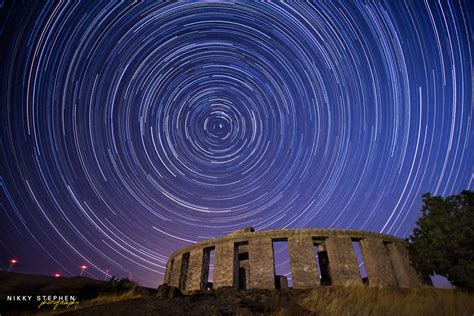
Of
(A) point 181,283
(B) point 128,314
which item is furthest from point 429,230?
(A) point 181,283

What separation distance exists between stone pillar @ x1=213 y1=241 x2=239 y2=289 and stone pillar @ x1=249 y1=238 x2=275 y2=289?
1.45 meters

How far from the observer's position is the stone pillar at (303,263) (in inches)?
657

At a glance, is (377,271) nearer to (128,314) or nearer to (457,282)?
(457,282)

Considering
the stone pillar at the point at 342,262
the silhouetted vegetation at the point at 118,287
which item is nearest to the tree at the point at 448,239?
the stone pillar at the point at 342,262

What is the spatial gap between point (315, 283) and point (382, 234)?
807cm

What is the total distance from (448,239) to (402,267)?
22.1ft

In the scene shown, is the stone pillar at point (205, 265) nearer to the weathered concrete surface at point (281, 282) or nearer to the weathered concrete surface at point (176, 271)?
the weathered concrete surface at point (176, 271)

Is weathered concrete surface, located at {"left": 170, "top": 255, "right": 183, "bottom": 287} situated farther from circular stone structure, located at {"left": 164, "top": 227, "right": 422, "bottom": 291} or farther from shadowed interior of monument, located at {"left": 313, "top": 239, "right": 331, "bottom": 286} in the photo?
shadowed interior of monument, located at {"left": 313, "top": 239, "right": 331, "bottom": 286}

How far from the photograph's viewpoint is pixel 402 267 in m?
18.8

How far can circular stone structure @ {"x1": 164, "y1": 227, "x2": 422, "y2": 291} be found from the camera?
56.6 feet

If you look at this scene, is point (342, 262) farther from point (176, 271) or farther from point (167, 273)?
point (167, 273)

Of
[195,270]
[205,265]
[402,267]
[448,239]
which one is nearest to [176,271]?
[195,270]

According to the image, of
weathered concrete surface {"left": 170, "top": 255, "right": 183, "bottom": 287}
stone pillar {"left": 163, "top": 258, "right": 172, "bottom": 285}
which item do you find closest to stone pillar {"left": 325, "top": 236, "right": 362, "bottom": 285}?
weathered concrete surface {"left": 170, "top": 255, "right": 183, "bottom": 287}

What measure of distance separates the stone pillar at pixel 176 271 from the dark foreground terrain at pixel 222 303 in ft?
31.0
